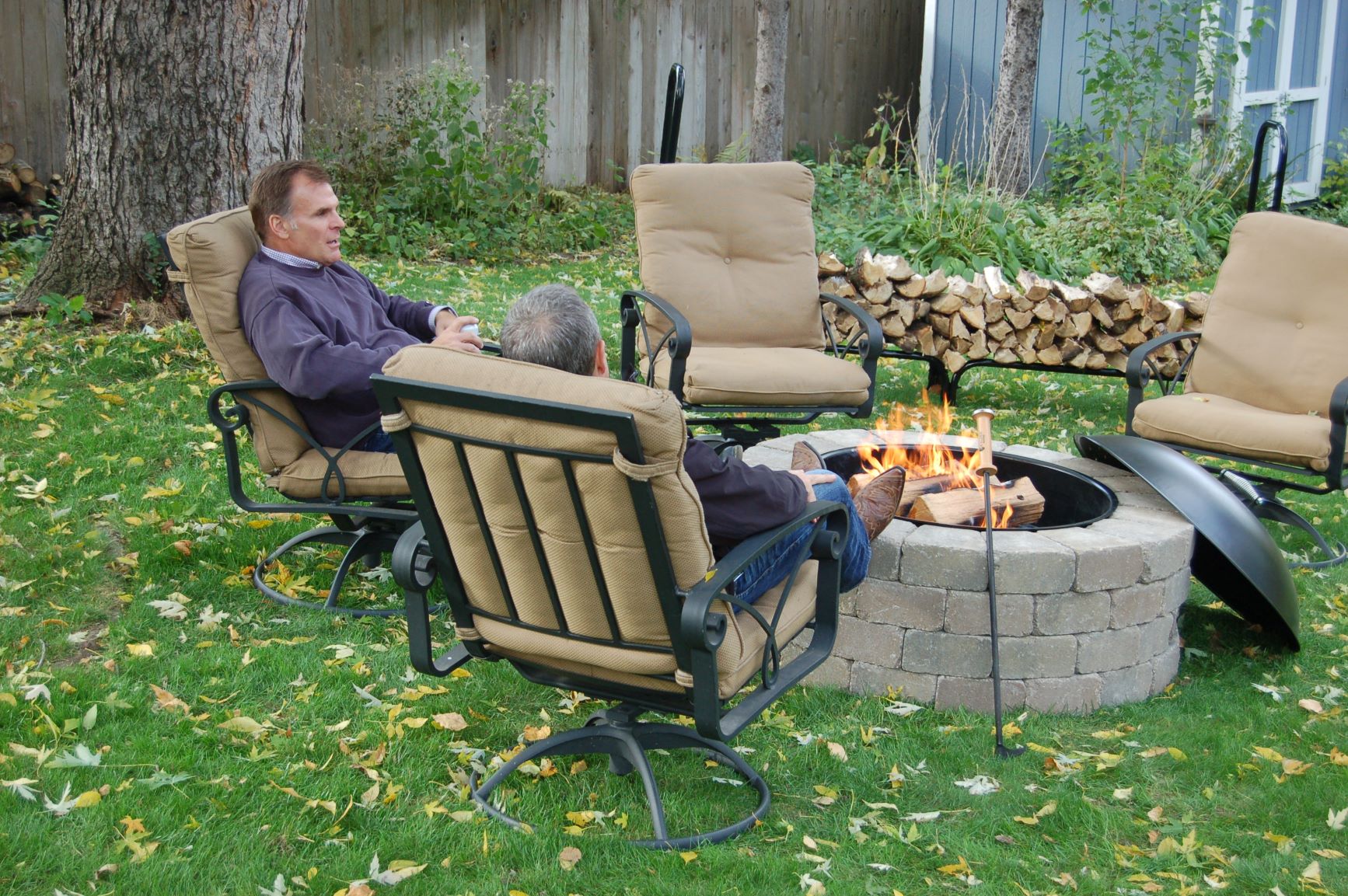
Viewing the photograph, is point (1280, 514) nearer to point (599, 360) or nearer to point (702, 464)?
point (702, 464)

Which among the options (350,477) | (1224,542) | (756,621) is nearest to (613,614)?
(756,621)

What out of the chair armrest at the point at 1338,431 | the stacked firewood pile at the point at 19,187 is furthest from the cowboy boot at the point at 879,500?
the stacked firewood pile at the point at 19,187

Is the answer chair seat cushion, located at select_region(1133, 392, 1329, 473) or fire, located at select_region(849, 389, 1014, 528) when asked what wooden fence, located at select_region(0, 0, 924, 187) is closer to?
fire, located at select_region(849, 389, 1014, 528)

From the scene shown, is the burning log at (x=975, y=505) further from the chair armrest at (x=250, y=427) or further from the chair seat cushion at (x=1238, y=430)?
the chair armrest at (x=250, y=427)

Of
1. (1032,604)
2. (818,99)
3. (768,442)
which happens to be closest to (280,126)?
(768,442)

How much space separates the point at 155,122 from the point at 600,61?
5.48 meters

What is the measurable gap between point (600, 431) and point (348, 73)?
25.3ft

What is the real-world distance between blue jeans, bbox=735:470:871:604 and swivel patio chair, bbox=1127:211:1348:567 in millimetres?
2125

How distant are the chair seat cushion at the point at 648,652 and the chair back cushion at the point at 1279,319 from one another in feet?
10.1

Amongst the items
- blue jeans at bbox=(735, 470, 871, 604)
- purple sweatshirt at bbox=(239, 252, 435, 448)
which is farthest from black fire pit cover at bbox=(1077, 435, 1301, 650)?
purple sweatshirt at bbox=(239, 252, 435, 448)

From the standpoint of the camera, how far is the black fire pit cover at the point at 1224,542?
3.41m

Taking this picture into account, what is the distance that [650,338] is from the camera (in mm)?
5402

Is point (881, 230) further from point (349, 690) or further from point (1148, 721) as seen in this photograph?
point (349, 690)

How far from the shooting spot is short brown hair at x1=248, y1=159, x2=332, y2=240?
12.3 feet
